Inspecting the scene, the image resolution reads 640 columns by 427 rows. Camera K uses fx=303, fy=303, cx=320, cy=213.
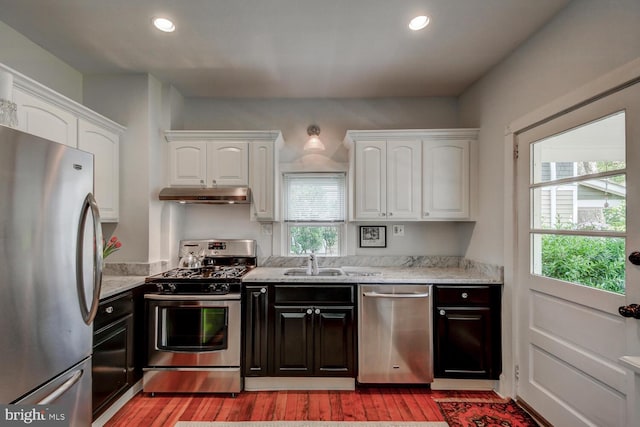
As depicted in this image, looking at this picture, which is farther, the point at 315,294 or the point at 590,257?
the point at 315,294

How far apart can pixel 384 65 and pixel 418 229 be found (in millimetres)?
1642

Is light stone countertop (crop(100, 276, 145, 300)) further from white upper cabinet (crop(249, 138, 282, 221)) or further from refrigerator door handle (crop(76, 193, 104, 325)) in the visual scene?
white upper cabinet (crop(249, 138, 282, 221))

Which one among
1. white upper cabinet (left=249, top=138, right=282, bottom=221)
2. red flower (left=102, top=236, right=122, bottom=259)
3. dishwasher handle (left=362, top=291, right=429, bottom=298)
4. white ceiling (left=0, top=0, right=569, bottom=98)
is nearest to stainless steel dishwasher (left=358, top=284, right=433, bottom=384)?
dishwasher handle (left=362, top=291, right=429, bottom=298)

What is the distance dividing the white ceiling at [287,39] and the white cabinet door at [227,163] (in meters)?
0.60

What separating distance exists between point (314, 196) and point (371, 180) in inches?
27.7

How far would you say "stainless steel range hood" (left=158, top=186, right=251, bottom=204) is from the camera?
2.78 meters

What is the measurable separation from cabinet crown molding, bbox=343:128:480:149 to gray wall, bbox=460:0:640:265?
0.13 meters

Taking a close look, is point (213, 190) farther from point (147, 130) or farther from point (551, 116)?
point (551, 116)

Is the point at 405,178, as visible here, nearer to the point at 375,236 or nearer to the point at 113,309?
the point at 375,236

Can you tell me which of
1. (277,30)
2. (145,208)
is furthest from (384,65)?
(145,208)

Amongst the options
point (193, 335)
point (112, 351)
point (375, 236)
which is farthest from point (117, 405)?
point (375, 236)

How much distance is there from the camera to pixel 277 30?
2104 mm

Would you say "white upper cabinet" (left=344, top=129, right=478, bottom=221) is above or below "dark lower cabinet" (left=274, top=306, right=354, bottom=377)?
above

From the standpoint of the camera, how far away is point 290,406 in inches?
90.7
